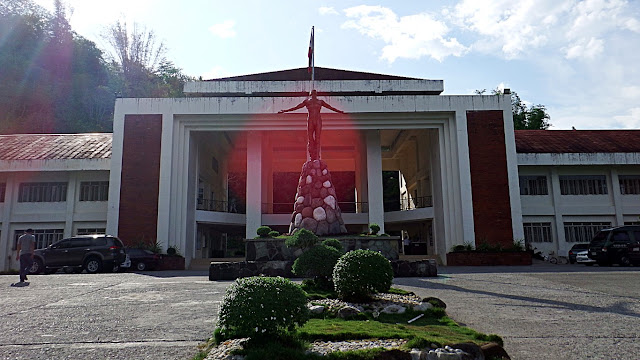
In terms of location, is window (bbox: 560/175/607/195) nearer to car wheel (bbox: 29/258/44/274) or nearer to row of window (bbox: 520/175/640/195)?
row of window (bbox: 520/175/640/195)

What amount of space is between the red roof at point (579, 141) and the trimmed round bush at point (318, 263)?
1878cm

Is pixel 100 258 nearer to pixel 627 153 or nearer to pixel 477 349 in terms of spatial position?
pixel 477 349

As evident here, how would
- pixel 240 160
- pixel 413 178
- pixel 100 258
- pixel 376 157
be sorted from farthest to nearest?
pixel 240 160, pixel 413 178, pixel 376 157, pixel 100 258

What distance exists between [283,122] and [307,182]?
24.2ft

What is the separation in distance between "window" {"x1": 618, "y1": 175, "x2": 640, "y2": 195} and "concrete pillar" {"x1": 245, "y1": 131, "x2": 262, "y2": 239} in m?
19.8

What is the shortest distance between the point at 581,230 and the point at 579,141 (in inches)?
202

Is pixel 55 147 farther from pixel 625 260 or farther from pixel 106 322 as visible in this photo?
pixel 625 260

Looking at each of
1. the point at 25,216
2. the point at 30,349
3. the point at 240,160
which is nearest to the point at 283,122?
the point at 240,160

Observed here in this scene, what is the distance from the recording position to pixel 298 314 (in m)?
4.33

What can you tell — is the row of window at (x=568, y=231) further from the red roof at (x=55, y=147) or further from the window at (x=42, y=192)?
the window at (x=42, y=192)

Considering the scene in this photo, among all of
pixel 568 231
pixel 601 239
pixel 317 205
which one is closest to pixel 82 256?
pixel 317 205

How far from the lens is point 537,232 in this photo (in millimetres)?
23969

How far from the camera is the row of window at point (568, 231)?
23906mm

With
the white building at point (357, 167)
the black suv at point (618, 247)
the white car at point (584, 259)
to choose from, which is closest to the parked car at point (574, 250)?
the white car at point (584, 259)
